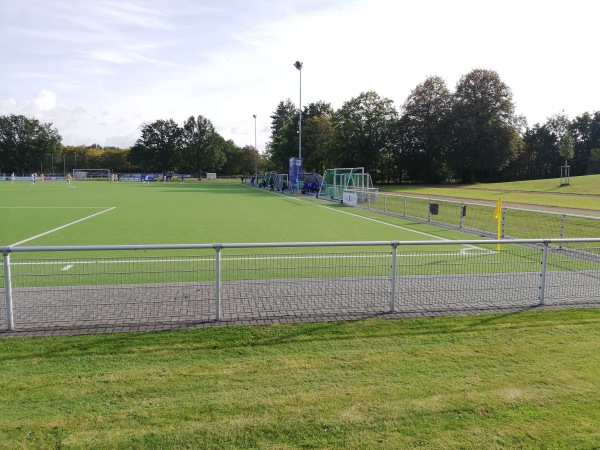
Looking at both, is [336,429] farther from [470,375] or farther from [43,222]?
[43,222]

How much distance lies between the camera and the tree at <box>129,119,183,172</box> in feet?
377

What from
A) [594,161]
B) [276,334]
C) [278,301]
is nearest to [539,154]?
[594,161]

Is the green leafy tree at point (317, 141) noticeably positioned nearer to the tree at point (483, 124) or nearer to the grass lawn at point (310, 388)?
the tree at point (483, 124)

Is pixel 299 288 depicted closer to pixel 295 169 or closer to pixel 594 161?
pixel 295 169

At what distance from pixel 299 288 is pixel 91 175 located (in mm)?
105206

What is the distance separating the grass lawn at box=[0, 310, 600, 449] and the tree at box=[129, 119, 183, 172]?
376ft

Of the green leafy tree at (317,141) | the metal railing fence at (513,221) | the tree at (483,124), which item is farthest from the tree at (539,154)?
the metal railing fence at (513,221)

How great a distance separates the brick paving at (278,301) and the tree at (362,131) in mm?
59925

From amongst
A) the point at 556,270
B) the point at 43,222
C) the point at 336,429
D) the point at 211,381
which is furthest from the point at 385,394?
the point at 43,222

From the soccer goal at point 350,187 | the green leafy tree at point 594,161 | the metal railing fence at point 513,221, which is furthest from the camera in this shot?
the green leafy tree at point 594,161

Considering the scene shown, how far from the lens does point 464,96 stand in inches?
2680

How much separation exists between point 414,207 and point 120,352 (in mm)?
20276

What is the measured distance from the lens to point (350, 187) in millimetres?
32312

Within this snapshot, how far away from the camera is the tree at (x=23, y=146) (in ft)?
353
